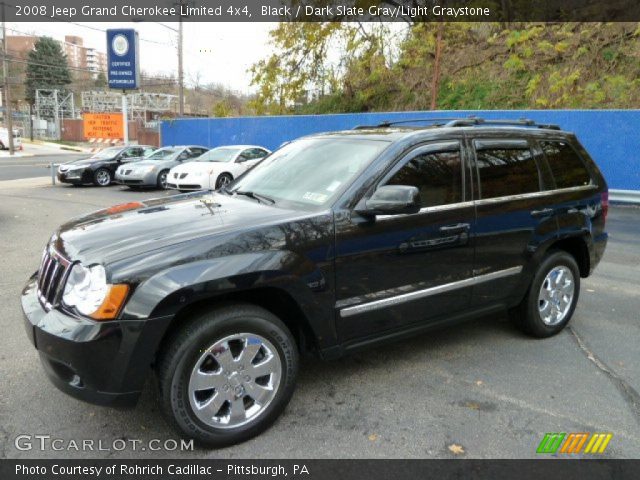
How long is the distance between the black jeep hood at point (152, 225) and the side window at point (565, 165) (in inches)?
96.8

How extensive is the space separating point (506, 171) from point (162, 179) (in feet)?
43.3

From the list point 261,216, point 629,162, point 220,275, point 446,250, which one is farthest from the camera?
point 629,162

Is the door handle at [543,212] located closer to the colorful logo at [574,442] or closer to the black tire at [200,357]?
the colorful logo at [574,442]

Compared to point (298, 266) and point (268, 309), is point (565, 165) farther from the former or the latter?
point (268, 309)

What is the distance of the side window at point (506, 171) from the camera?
3.96 meters

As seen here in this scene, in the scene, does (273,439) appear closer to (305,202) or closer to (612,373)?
(305,202)

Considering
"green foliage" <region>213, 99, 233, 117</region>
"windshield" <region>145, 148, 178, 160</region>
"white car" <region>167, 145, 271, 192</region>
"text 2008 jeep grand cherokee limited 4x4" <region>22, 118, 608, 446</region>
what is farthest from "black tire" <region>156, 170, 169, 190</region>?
"green foliage" <region>213, 99, 233, 117</region>

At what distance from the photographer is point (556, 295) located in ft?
15.0

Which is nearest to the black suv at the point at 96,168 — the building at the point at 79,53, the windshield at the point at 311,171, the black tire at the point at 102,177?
the black tire at the point at 102,177

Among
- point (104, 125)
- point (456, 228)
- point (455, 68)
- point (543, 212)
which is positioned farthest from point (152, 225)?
point (104, 125)

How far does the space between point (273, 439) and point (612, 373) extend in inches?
101

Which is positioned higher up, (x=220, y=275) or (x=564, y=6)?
(x=564, y=6)

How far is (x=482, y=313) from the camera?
160 inches
